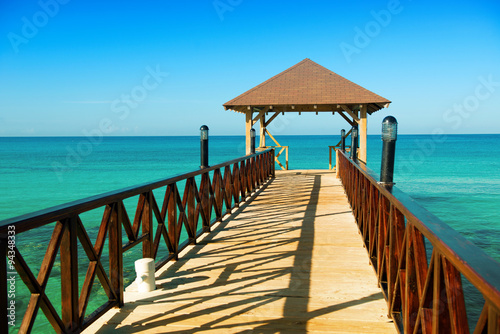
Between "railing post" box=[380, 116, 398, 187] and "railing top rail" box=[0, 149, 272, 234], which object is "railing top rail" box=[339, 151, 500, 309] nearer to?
"railing post" box=[380, 116, 398, 187]

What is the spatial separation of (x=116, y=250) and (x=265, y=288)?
48.8 inches

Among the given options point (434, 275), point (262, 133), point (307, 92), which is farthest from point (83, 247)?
point (262, 133)

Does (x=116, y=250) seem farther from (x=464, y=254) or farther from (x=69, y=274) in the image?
(x=464, y=254)

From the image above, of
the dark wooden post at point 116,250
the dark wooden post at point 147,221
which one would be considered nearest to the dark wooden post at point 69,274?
the dark wooden post at point 116,250

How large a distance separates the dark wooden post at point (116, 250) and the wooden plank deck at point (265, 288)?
0.16 metres

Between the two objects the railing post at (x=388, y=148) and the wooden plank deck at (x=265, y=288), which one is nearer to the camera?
the wooden plank deck at (x=265, y=288)

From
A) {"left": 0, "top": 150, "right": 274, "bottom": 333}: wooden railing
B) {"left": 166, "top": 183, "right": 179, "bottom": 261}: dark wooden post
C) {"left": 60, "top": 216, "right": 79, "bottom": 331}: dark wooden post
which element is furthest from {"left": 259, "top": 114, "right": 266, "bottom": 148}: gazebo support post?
{"left": 60, "top": 216, "right": 79, "bottom": 331}: dark wooden post

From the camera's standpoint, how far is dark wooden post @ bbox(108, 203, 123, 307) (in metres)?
2.78

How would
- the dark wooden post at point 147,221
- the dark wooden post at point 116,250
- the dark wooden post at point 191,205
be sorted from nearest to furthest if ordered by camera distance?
the dark wooden post at point 116,250
the dark wooden post at point 147,221
the dark wooden post at point 191,205

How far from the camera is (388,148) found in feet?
10.7

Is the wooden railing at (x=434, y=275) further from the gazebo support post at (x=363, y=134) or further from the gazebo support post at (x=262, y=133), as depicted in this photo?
the gazebo support post at (x=262, y=133)

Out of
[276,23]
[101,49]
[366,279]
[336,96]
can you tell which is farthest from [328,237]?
[101,49]

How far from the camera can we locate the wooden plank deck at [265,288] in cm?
259

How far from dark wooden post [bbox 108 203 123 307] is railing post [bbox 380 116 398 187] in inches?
81.9
